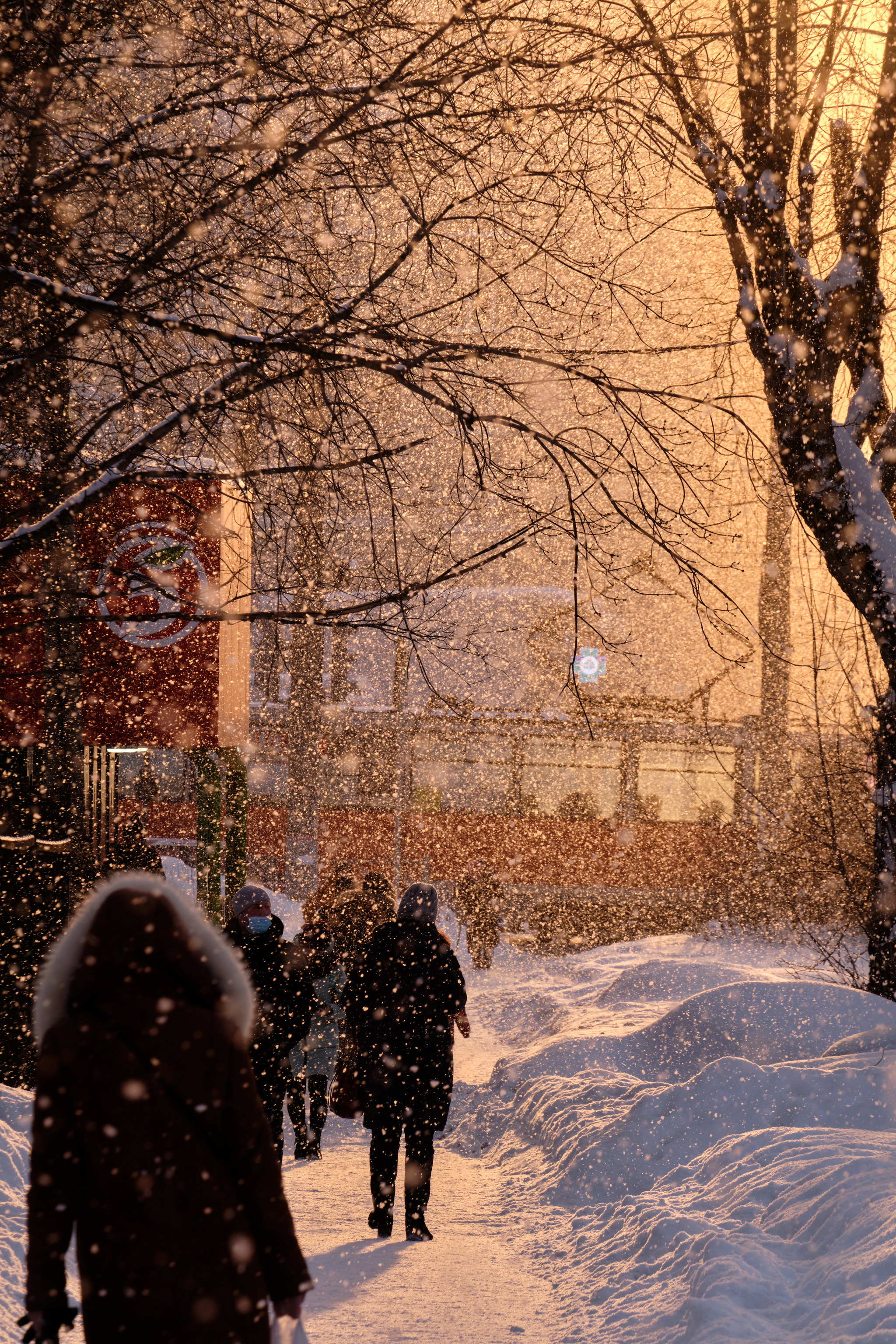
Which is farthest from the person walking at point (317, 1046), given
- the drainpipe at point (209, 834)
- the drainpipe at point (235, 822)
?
the drainpipe at point (235, 822)

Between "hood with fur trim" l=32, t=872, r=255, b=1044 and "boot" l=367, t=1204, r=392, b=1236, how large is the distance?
3.77 metres

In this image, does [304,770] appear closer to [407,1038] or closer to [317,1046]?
[317,1046]

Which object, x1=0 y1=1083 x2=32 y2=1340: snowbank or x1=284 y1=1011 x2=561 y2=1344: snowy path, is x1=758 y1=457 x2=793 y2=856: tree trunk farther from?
x1=0 y1=1083 x2=32 y2=1340: snowbank

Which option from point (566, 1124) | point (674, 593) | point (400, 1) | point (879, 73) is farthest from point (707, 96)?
Answer: point (566, 1124)

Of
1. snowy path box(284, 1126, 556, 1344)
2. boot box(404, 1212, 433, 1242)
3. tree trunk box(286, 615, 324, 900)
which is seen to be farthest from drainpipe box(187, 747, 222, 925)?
tree trunk box(286, 615, 324, 900)

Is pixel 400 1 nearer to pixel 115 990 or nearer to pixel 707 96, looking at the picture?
pixel 707 96

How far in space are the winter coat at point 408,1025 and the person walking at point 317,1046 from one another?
1486 millimetres

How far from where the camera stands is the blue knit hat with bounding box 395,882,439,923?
6301mm

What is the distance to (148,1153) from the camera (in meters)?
2.53

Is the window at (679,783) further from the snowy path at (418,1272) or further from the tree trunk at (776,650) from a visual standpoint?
the snowy path at (418,1272)

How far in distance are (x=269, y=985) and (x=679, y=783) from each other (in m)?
15.5

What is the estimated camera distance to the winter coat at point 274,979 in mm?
6316

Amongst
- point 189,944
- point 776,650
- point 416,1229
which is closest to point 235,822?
point 416,1229

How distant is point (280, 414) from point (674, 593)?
2.16 meters
